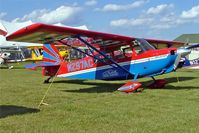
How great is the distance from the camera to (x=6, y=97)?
10.1m

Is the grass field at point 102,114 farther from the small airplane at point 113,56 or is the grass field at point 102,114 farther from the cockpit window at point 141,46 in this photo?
the cockpit window at point 141,46

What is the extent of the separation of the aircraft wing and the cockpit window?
0.73 ft

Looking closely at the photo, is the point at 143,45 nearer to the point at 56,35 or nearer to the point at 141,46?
the point at 141,46

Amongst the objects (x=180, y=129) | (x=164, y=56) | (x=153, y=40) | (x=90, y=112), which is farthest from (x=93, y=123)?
(x=153, y=40)

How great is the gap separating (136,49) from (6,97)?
5472mm

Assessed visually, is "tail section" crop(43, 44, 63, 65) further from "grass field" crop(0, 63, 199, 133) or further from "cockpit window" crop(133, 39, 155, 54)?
"grass field" crop(0, 63, 199, 133)

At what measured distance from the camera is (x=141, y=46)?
12766 mm

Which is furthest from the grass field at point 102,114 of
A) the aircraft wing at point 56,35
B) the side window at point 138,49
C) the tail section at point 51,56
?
the tail section at point 51,56

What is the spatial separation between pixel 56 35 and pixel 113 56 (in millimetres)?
2913

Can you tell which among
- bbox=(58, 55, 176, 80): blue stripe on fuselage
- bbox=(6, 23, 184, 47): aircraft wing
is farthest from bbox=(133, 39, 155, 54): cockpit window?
bbox=(58, 55, 176, 80): blue stripe on fuselage

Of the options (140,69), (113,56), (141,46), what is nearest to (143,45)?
(141,46)

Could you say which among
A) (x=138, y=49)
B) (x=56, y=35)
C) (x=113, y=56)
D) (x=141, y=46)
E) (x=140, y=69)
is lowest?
(x=140, y=69)

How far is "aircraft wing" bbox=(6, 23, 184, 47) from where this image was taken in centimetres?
985

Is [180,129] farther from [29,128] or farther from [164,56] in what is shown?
[164,56]
